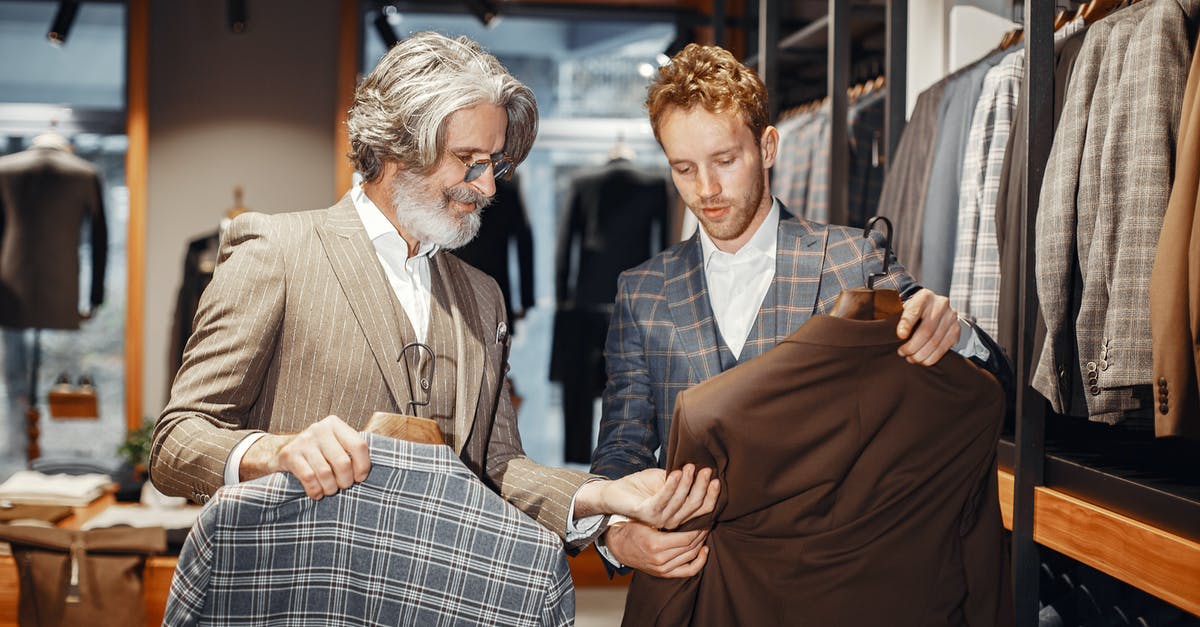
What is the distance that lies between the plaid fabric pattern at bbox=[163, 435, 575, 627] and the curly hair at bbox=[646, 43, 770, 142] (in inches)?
30.6

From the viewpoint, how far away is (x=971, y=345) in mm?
1732

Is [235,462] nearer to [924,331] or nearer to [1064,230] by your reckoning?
[924,331]

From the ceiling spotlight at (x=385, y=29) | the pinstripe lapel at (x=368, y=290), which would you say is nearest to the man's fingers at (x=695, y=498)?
the pinstripe lapel at (x=368, y=290)

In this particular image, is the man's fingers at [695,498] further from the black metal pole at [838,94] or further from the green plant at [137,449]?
the green plant at [137,449]

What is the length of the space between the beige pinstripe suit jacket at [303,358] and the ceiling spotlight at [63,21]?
3.52 metres

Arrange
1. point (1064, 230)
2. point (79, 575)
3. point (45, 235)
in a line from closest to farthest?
point (1064, 230) → point (79, 575) → point (45, 235)

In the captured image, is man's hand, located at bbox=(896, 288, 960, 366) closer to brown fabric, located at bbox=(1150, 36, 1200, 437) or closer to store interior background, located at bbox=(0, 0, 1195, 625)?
brown fabric, located at bbox=(1150, 36, 1200, 437)

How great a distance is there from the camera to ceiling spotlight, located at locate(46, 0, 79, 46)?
451cm

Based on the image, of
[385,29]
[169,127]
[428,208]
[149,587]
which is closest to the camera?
[428,208]

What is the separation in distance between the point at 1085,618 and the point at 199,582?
6.87 ft

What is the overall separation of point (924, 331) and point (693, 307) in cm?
47

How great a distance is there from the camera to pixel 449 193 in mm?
1684

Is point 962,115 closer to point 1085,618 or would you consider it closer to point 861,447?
point 1085,618

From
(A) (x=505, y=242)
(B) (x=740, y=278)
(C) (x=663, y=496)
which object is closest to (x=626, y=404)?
(B) (x=740, y=278)
